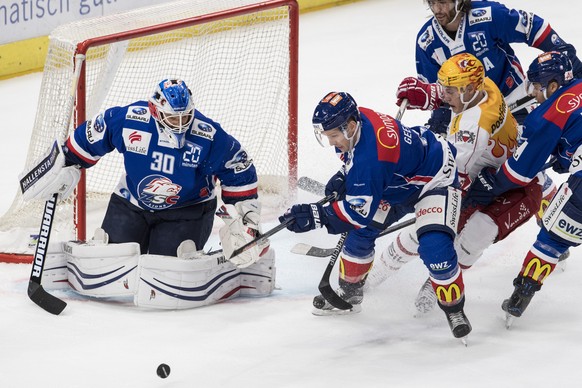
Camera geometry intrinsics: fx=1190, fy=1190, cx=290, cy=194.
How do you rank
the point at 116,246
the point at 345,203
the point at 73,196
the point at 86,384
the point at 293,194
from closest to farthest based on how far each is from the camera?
the point at 86,384
the point at 345,203
the point at 116,246
the point at 73,196
the point at 293,194

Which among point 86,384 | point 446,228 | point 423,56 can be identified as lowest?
point 86,384

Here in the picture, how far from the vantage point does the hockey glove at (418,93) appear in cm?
528

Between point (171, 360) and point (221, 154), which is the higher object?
point (221, 154)

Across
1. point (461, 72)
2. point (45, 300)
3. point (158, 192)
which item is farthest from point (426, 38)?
point (45, 300)

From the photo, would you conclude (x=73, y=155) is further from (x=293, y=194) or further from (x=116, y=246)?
(x=293, y=194)

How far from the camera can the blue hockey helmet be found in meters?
4.49

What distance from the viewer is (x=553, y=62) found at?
4492mm

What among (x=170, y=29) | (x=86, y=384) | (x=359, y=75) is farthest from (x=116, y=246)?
(x=359, y=75)

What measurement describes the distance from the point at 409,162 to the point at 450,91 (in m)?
0.49

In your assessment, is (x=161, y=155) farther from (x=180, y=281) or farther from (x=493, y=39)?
(x=493, y=39)

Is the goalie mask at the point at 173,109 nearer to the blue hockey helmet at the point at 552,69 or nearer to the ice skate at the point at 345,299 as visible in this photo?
the ice skate at the point at 345,299

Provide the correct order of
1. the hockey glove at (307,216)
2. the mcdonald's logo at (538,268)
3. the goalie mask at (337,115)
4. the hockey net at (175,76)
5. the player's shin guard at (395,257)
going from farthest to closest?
1. the hockey net at (175,76)
2. the player's shin guard at (395,257)
3. the mcdonald's logo at (538,268)
4. the hockey glove at (307,216)
5. the goalie mask at (337,115)

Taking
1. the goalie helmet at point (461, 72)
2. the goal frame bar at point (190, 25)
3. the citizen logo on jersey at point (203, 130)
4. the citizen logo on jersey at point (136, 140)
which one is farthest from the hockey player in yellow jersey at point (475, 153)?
the goal frame bar at point (190, 25)

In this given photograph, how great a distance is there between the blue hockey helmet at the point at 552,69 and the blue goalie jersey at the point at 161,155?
1.20 metres
